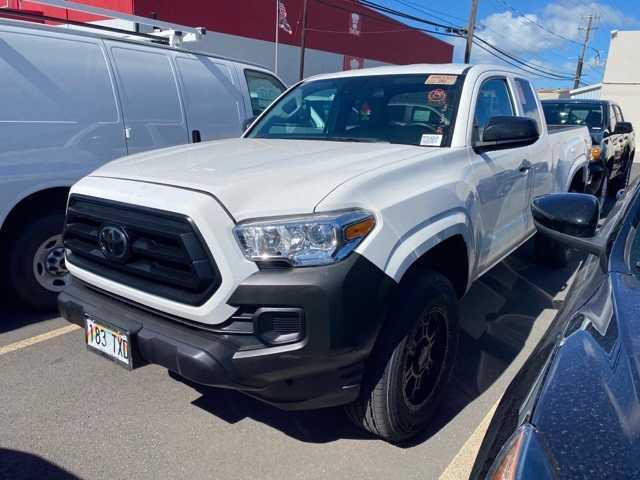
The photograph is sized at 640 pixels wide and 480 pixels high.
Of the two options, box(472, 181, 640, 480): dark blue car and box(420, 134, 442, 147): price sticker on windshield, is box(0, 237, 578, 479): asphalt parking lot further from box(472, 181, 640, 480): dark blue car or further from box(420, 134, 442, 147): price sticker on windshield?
box(420, 134, 442, 147): price sticker on windshield

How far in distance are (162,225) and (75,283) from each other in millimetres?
890

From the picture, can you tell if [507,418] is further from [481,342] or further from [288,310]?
[481,342]

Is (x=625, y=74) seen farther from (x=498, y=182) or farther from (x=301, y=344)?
(x=301, y=344)

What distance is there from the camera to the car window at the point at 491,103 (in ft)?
10.8

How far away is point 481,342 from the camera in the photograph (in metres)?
3.76

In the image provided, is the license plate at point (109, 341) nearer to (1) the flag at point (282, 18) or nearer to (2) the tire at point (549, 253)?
(2) the tire at point (549, 253)

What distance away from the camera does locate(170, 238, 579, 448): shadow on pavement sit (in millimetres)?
2764

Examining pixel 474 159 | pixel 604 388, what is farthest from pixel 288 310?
pixel 474 159

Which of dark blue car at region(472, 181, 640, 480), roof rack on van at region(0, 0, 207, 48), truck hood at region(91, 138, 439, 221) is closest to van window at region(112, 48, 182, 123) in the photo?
roof rack on van at region(0, 0, 207, 48)

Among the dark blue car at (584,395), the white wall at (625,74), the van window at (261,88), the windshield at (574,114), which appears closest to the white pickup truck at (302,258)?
the dark blue car at (584,395)

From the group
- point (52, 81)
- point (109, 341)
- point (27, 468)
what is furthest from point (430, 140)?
point (52, 81)

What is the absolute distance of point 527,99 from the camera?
14.4ft

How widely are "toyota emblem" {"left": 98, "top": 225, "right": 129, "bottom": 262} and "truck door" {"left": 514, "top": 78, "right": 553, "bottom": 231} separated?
10.1 feet

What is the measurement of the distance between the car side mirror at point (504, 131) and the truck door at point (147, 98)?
2.89m
